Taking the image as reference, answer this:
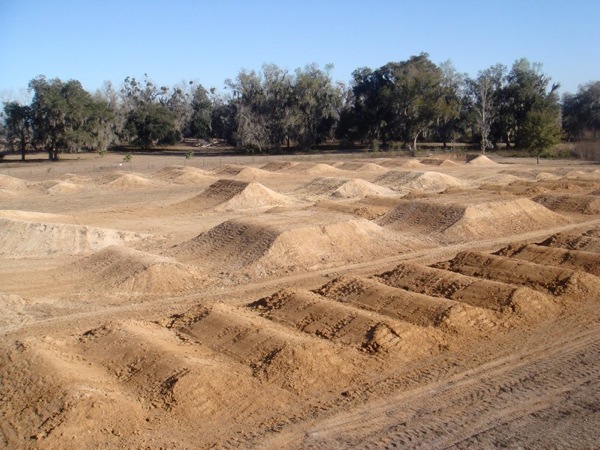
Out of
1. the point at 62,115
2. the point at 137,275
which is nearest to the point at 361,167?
the point at 62,115

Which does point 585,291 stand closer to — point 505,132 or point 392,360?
point 392,360

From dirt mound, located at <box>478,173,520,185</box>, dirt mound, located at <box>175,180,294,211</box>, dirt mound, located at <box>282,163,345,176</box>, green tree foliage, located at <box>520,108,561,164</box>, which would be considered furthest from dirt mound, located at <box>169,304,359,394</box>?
green tree foliage, located at <box>520,108,561,164</box>

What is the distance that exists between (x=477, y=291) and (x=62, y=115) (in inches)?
2111

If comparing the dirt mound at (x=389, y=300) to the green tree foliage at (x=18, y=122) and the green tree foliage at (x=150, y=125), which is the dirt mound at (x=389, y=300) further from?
the green tree foliage at (x=150, y=125)

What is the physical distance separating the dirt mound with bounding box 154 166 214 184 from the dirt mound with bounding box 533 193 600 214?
73.8 feet

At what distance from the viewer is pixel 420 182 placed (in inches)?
1513

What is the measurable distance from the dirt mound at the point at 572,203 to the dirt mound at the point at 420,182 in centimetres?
938

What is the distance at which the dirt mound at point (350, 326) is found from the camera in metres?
10.8

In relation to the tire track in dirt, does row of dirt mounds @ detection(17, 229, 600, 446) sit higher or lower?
higher

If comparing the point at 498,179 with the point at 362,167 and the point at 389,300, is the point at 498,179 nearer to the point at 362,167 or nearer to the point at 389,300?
the point at 362,167

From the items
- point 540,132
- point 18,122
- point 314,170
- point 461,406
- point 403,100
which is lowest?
point 461,406

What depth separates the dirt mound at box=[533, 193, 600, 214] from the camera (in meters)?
26.6

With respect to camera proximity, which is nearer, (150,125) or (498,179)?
(498,179)

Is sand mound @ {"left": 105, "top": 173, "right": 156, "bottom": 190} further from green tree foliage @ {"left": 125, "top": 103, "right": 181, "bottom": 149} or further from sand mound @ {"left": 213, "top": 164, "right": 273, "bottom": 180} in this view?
green tree foliage @ {"left": 125, "top": 103, "right": 181, "bottom": 149}
